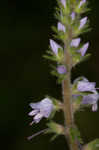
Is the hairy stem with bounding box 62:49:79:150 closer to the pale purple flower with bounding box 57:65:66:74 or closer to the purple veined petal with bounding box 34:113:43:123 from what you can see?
the pale purple flower with bounding box 57:65:66:74

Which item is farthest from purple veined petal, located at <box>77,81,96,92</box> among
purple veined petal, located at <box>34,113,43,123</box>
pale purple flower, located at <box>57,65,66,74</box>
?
purple veined petal, located at <box>34,113,43,123</box>

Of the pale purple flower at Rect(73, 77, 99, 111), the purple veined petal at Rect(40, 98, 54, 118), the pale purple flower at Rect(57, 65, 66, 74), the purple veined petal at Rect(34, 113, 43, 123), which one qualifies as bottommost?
the purple veined petal at Rect(34, 113, 43, 123)

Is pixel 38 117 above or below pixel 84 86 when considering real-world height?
below

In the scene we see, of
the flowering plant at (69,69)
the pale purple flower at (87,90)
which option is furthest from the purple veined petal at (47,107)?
the pale purple flower at (87,90)

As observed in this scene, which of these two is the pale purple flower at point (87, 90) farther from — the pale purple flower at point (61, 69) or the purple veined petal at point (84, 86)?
the pale purple flower at point (61, 69)

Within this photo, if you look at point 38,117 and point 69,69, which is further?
point 38,117

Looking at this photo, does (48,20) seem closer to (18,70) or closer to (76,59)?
(18,70)

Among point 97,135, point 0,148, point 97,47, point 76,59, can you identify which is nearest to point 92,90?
point 76,59

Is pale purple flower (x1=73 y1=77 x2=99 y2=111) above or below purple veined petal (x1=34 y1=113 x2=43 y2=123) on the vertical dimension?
above

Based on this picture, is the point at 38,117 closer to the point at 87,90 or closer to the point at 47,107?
the point at 47,107

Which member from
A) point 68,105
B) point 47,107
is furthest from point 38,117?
point 68,105

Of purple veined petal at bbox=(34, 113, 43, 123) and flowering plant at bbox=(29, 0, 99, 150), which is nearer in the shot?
flowering plant at bbox=(29, 0, 99, 150)
